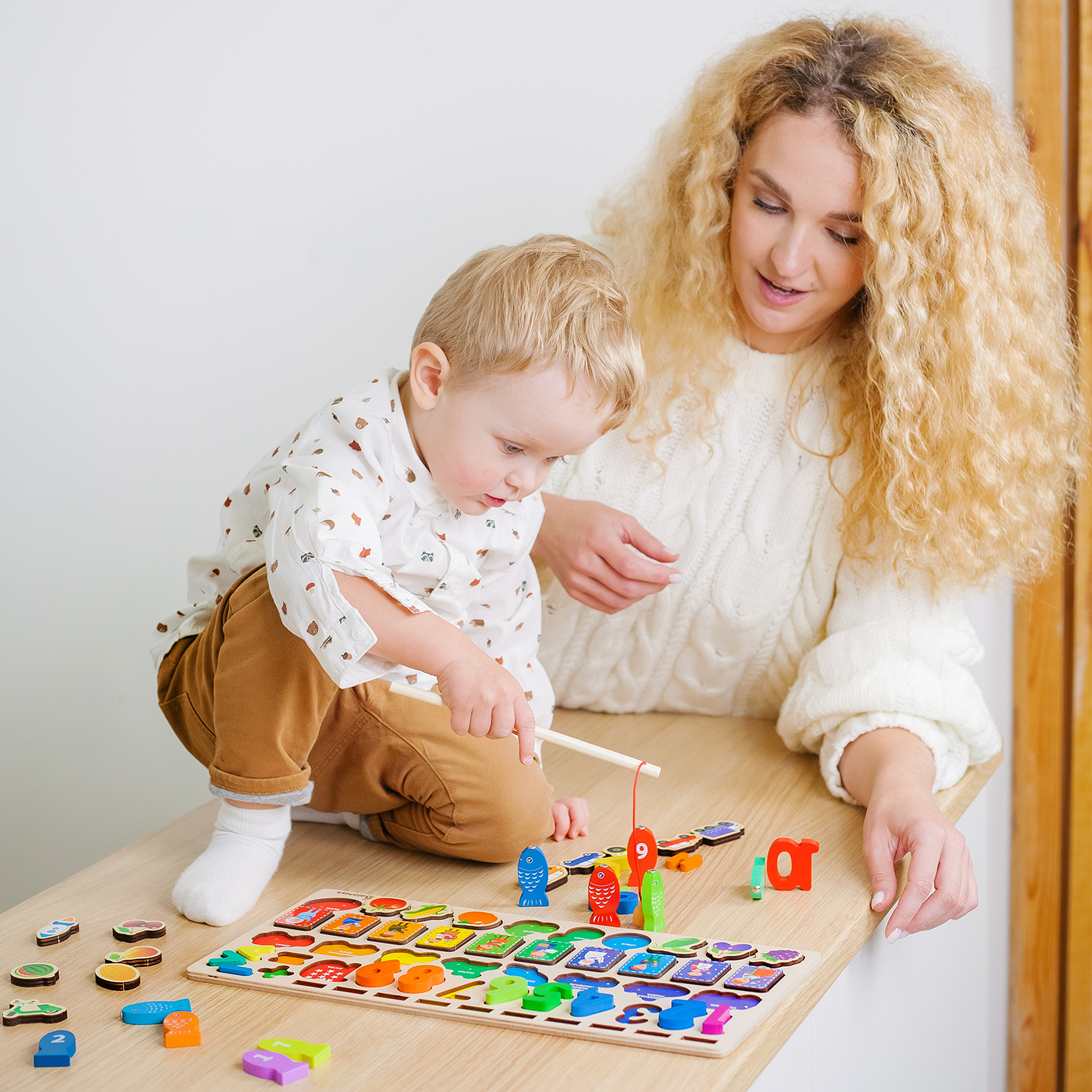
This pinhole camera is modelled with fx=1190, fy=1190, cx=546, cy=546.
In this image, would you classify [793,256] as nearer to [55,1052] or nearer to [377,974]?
[377,974]

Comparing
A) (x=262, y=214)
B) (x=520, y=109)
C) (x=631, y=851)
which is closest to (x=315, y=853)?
(x=631, y=851)

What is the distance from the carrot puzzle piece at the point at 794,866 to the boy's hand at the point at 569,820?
0.17 m

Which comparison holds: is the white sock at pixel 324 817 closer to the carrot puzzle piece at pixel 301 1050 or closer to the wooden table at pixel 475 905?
the wooden table at pixel 475 905

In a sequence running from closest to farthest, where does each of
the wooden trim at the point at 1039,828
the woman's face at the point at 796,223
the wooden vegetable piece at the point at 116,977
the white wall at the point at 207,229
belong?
the wooden vegetable piece at the point at 116,977
the woman's face at the point at 796,223
the white wall at the point at 207,229
the wooden trim at the point at 1039,828

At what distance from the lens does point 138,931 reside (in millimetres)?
813

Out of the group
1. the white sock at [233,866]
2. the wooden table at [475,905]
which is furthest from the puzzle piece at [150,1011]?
the white sock at [233,866]

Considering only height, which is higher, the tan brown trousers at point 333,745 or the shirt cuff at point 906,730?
the tan brown trousers at point 333,745

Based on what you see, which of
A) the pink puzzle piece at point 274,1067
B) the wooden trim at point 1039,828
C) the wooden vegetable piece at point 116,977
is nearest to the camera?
the pink puzzle piece at point 274,1067

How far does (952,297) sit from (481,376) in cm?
53

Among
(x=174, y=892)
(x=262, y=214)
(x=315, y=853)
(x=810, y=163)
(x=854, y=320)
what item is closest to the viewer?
(x=174, y=892)

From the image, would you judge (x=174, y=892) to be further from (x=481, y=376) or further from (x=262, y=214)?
(x=262, y=214)

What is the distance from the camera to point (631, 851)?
882mm

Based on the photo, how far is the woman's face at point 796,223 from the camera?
1104 mm

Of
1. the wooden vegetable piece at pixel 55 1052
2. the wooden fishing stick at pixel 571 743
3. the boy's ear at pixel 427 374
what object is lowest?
the wooden vegetable piece at pixel 55 1052
